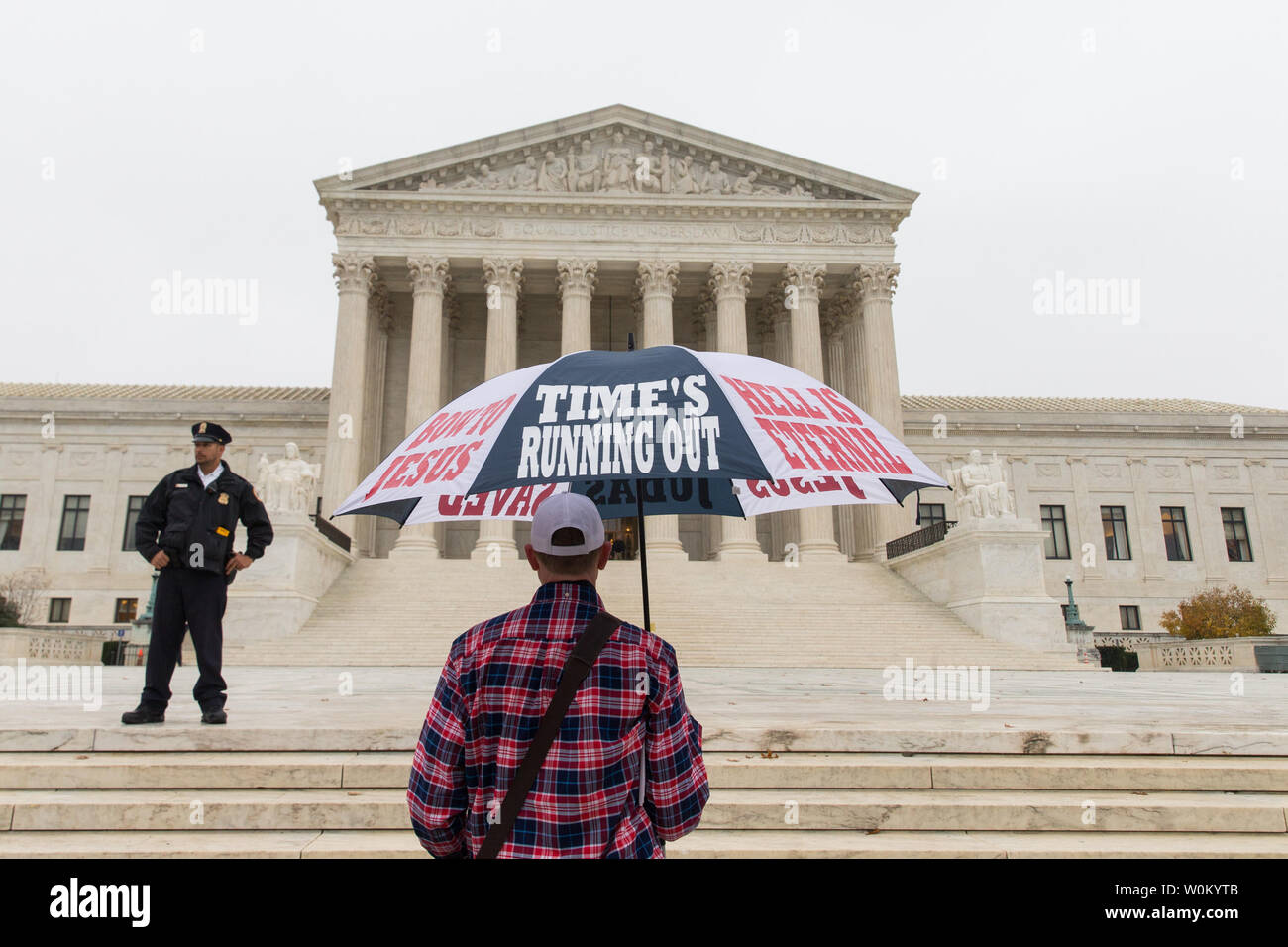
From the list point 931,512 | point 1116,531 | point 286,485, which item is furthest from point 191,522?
point 1116,531

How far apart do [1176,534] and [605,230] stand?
103ft

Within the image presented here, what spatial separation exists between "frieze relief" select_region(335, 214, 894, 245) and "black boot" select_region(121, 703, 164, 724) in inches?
1109

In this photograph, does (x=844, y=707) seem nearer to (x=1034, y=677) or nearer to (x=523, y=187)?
(x=1034, y=677)

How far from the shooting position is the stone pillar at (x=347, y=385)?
29.6 meters

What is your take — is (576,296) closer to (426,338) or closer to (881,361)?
(426,338)

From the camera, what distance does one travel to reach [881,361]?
32250 millimetres

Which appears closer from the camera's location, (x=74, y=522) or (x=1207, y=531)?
(x=74, y=522)

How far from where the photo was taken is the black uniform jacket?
6.33 metres

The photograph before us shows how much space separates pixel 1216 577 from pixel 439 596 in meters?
37.4

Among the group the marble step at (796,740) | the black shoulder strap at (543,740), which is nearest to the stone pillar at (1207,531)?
the marble step at (796,740)

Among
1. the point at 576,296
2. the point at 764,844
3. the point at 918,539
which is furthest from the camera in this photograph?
the point at 576,296

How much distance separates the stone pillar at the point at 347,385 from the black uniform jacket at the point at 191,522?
2325cm

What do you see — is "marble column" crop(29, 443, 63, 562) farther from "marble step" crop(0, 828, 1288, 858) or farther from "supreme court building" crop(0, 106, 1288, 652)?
"marble step" crop(0, 828, 1288, 858)

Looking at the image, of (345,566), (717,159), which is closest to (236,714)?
(345,566)
